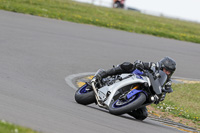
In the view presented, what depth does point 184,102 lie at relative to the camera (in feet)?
40.0

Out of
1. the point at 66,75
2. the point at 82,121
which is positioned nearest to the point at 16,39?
the point at 66,75

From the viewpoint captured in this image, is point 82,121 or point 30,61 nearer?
point 82,121

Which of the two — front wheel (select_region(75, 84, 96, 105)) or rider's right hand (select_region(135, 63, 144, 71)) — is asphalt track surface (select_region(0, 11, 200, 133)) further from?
rider's right hand (select_region(135, 63, 144, 71))

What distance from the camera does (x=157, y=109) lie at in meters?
10.8

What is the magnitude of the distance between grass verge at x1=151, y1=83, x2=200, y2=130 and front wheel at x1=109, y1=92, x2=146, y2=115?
7.54 feet

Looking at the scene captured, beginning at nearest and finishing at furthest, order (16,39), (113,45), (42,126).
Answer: (42,126)
(16,39)
(113,45)

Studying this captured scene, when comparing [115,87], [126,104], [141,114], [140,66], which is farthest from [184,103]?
[126,104]

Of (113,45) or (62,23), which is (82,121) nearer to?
(113,45)

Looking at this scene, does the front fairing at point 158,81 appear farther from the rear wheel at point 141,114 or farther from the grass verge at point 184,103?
the grass verge at point 184,103

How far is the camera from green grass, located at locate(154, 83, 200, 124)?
35.1ft

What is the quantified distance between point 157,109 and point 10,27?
8.99 m

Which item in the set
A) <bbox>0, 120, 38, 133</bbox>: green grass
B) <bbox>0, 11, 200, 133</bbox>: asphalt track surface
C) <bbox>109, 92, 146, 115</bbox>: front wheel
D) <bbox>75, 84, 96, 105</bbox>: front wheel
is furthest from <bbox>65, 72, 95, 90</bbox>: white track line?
<bbox>0, 120, 38, 133</bbox>: green grass

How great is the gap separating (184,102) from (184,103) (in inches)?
5.4

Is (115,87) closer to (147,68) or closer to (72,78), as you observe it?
(147,68)
